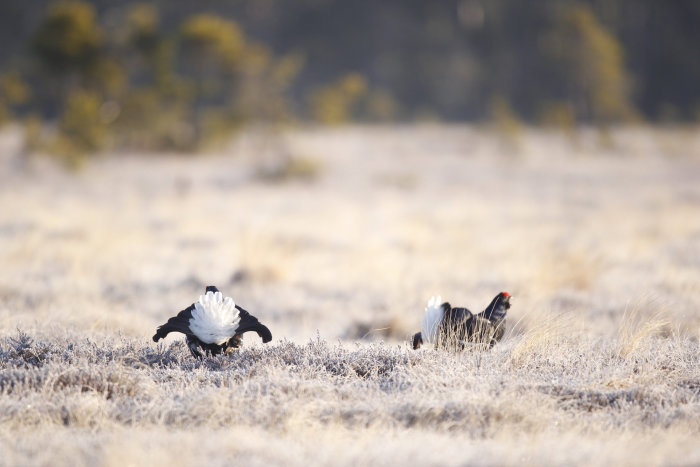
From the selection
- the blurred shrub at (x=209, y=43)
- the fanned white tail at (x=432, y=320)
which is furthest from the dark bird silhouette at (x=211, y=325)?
the blurred shrub at (x=209, y=43)

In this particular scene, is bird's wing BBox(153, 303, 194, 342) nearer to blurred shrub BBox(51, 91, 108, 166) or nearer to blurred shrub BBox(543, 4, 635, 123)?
blurred shrub BBox(51, 91, 108, 166)

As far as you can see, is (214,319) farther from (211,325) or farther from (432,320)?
(432,320)

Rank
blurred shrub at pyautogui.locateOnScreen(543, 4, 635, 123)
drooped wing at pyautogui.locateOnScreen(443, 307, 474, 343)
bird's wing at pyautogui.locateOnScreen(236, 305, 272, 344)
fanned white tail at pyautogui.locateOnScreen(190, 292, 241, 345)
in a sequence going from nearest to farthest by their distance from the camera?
1. fanned white tail at pyautogui.locateOnScreen(190, 292, 241, 345)
2. bird's wing at pyautogui.locateOnScreen(236, 305, 272, 344)
3. drooped wing at pyautogui.locateOnScreen(443, 307, 474, 343)
4. blurred shrub at pyautogui.locateOnScreen(543, 4, 635, 123)

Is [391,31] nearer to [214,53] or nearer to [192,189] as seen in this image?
[214,53]

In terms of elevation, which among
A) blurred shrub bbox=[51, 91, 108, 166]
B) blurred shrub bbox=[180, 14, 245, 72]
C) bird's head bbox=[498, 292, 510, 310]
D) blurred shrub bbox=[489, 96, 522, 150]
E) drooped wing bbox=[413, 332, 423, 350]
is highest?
blurred shrub bbox=[180, 14, 245, 72]

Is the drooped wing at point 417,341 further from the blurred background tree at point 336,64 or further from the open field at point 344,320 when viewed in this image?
the blurred background tree at point 336,64

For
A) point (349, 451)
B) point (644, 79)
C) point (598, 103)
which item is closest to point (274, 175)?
point (349, 451)

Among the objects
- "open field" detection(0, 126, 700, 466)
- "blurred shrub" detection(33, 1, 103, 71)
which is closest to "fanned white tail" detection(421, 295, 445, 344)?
"open field" detection(0, 126, 700, 466)

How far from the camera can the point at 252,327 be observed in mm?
4770

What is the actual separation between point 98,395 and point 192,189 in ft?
48.7

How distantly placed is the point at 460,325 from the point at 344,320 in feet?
9.03

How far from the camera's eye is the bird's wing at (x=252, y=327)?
473cm

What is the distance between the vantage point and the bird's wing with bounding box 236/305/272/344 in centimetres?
473

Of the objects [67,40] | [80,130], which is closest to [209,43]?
[67,40]
